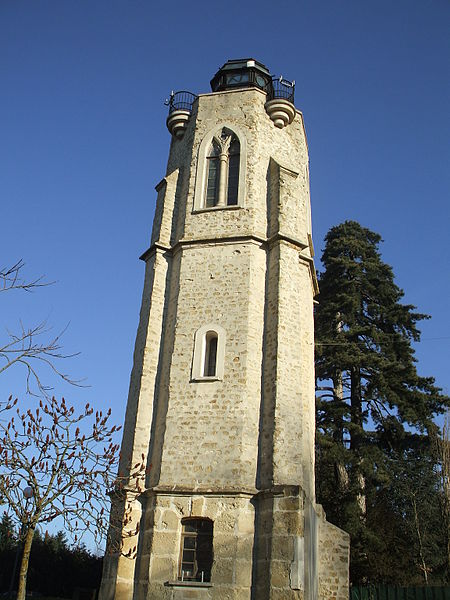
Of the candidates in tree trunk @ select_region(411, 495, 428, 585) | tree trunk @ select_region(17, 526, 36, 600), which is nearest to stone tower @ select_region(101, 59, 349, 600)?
tree trunk @ select_region(17, 526, 36, 600)

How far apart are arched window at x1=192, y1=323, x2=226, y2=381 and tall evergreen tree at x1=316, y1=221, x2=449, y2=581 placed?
8.76 metres

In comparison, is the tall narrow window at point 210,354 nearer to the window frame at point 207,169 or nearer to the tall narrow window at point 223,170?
the window frame at point 207,169

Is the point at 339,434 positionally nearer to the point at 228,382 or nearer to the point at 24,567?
the point at 228,382

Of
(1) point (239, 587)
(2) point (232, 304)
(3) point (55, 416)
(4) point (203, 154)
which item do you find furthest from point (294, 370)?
(4) point (203, 154)

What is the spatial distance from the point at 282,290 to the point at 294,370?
7.00ft

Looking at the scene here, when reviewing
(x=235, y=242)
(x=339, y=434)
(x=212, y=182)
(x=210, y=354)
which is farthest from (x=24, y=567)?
(x=339, y=434)

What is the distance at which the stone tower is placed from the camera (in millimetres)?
12484

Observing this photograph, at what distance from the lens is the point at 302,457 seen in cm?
1359

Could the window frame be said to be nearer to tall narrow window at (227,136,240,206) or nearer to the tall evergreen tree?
tall narrow window at (227,136,240,206)

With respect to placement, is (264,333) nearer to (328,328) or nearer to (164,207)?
(164,207)

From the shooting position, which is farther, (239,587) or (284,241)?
(284,241)

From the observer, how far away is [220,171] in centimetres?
1758

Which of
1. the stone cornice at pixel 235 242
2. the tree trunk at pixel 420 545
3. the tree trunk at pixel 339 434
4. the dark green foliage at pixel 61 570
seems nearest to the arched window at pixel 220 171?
the stone cornice at pixel 235 242

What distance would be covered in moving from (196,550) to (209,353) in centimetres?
463
